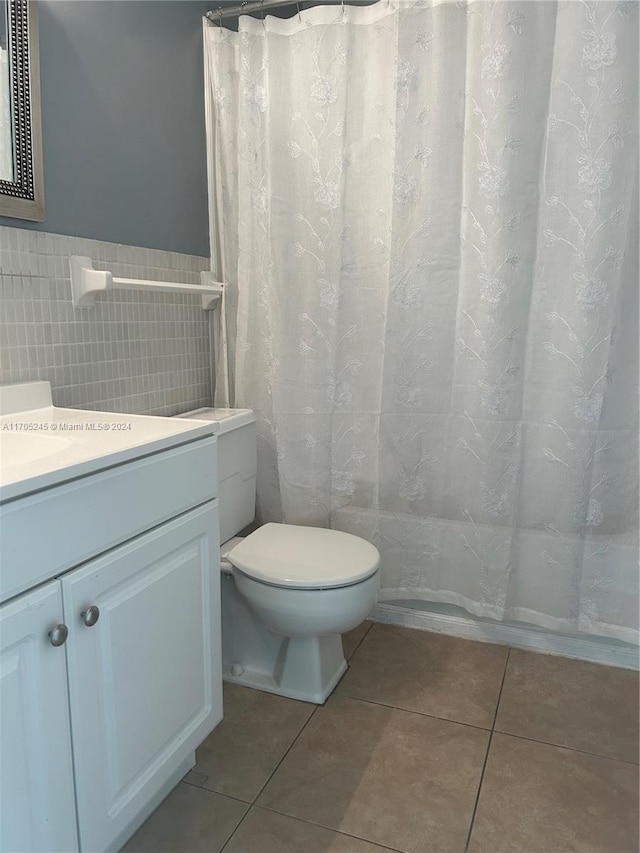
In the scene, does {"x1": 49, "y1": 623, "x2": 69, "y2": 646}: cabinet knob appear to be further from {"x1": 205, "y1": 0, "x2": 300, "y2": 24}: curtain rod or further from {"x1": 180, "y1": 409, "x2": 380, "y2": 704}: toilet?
{"x1": 205, "y1": 0, "x2": 300, "y2": 24}: curtain rod

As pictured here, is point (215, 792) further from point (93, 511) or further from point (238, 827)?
point (93, 511)

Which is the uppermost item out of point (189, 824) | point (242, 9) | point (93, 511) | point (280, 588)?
point (242, 9)

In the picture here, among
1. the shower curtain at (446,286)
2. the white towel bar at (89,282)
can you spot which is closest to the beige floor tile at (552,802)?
the shower curtain at (446,286)

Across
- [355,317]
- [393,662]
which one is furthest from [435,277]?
[393,662]

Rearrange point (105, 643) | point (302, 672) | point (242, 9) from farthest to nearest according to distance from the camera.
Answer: point (242, 9) < point (302, 672) < point (105, 643)

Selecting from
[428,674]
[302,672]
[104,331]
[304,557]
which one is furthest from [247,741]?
[104,331]

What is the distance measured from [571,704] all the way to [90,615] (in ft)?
4.50

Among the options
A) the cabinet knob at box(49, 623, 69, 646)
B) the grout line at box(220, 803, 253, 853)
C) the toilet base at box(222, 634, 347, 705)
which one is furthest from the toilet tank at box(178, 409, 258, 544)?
the cabinet knob at box(49, 623, 69, 646)

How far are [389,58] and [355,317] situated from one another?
71 cm

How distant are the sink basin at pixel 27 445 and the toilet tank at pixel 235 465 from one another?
2.08 ft

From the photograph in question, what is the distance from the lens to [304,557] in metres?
1.76

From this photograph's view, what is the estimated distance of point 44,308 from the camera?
1.50m

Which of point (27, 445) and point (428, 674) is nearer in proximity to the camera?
point (27, 445)

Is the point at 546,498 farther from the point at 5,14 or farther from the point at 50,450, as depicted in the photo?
the point at 5,14
